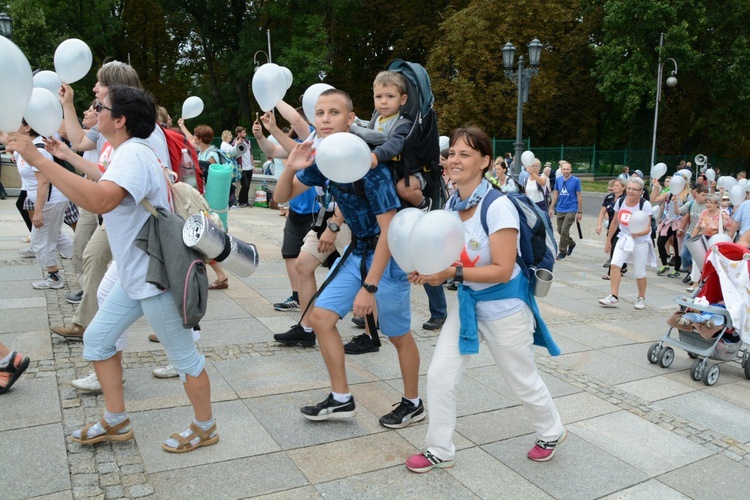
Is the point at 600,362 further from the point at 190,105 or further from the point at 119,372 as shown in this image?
the point at 190,105

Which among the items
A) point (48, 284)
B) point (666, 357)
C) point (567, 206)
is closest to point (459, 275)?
point (666, 357)

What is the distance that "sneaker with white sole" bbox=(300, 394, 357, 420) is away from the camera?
3.76 metres

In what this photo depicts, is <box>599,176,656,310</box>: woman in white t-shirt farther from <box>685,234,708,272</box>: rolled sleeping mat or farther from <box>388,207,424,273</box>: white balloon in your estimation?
<box>388,207,424,273</box>: white balloon

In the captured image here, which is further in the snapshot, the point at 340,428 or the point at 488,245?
the point at 340,428

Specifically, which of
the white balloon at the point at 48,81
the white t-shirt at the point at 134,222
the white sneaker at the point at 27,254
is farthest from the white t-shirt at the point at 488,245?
the white sneaker at the point at 27,254

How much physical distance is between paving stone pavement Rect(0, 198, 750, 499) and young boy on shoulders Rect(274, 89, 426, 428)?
0.18 m

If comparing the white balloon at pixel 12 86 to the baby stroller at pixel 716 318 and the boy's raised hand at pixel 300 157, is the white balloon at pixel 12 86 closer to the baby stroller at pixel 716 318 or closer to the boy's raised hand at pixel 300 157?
the boy's raised hand at pixel 300 157

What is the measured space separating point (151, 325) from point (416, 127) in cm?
173

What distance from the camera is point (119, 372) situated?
332 centimetres

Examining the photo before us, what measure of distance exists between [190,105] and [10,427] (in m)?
4.90

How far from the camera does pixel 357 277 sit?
3709 mm

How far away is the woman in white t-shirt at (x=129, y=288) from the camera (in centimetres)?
300

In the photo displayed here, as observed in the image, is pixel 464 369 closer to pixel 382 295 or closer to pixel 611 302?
pixel 382 295

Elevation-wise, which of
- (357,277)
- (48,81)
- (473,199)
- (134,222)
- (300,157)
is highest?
(48,81)
